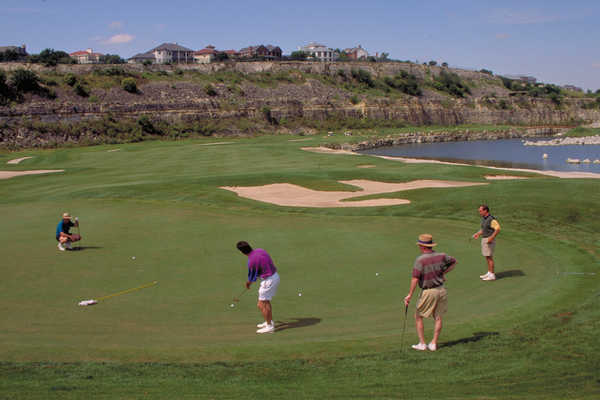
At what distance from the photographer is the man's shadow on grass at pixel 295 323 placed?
37.3ft

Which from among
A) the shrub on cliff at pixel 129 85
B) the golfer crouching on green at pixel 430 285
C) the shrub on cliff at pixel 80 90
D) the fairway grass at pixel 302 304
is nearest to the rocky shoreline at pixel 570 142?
the shrub on cliff at pixel 129 85

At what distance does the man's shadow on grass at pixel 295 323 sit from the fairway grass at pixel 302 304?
88mm

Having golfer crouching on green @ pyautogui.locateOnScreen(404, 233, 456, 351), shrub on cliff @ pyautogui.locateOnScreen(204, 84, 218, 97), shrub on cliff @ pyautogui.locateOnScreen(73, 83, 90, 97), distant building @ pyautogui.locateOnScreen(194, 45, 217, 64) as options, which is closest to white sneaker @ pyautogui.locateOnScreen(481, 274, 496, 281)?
golfer crouching on green @ pyautogui.locateOnScreen(404, 233, 456, 351)

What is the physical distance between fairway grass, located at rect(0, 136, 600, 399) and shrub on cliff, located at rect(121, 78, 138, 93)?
218 feet

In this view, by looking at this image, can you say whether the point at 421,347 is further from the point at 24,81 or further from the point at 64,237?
the point at 24,81

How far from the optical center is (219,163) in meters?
48.1

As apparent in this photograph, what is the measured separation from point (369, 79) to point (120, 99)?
62481 mm

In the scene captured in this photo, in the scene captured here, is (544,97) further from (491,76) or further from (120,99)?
(120,99)

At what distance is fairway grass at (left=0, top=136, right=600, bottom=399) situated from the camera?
28.4 feet

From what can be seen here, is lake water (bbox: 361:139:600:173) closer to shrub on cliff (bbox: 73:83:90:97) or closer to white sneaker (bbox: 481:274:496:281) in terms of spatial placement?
shrub on cliff (bbox: 73:83:90:97)

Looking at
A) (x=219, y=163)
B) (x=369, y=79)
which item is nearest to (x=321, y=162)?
(x=219, y=163)

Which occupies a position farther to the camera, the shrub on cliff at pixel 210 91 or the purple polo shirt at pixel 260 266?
the shrub on cliff at pixel 210 91

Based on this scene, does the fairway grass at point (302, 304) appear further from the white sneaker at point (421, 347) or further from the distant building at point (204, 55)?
the distant building at point (204, 55)

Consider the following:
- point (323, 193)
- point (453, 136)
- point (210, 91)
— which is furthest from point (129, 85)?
point (323, 193)
